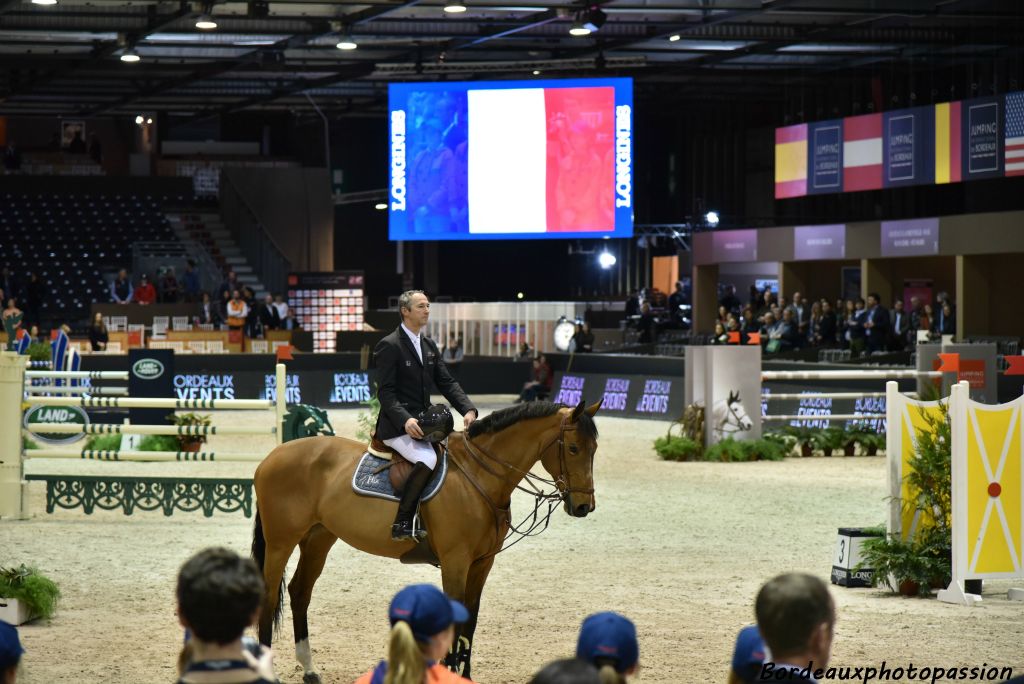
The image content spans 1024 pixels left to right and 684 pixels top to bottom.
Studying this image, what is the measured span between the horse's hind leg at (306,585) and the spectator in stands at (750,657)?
377 centimetres

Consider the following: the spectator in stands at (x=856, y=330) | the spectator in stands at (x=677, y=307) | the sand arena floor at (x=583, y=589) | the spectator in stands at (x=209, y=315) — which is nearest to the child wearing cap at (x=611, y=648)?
the sand arena floor at (x=583, y=589)

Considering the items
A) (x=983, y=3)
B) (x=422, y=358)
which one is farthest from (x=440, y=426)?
(x=983, y=3)

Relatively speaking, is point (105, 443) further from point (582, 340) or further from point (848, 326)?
point (848, 326)

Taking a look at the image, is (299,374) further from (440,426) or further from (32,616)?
(440,426)

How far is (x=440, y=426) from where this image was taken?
6824mm

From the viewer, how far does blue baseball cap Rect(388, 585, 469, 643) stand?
136 inches

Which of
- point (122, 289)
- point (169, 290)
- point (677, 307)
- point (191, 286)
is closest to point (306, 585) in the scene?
point (122, 289)

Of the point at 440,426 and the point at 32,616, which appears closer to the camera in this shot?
the point at 440,426

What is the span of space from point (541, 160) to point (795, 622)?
79.4 feet

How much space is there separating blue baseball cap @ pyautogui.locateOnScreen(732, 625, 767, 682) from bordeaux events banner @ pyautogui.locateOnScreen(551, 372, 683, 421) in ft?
61.5

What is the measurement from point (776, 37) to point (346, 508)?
22.9m

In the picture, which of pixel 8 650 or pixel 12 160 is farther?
pixel 12 160

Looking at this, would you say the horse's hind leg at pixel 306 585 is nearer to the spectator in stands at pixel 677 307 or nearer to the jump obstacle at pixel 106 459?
the jump obstacle at pixel 106 459

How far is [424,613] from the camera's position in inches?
136
